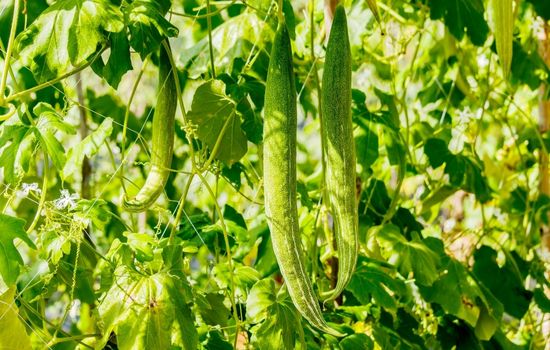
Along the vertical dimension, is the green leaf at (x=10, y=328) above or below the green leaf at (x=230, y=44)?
below

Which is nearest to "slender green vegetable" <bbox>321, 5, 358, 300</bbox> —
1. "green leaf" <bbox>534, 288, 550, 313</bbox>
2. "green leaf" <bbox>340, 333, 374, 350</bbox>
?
"green leaf" <bbox>340, 333, 374, 350</bbox>

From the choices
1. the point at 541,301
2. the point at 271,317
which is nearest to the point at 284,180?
the point at 271,317

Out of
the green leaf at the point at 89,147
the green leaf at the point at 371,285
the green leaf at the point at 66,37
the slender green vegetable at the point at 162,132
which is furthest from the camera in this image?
the green leaf at the point at 371,285

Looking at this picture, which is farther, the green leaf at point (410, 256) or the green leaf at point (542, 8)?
the green leaf at point (542, 8)

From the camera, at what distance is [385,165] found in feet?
8.37

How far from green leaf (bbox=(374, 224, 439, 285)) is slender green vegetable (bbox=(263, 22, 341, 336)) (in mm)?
829

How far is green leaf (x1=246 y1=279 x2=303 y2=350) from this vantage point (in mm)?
1527

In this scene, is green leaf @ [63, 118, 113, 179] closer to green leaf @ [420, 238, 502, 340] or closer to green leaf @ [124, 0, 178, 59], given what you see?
green leaf @ [124, 0, 178, 59]

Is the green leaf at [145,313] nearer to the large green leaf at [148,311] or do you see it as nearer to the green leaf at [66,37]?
the large green leaf at [148,311]

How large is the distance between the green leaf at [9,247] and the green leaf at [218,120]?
13.7 inches

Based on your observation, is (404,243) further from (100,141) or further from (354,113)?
(100,141)

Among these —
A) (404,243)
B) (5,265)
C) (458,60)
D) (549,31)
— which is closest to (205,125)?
(5,265)

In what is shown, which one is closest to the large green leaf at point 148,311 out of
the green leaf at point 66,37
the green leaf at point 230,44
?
the green leaf at point 66,37

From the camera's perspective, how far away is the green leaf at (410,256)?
198 centimetres
